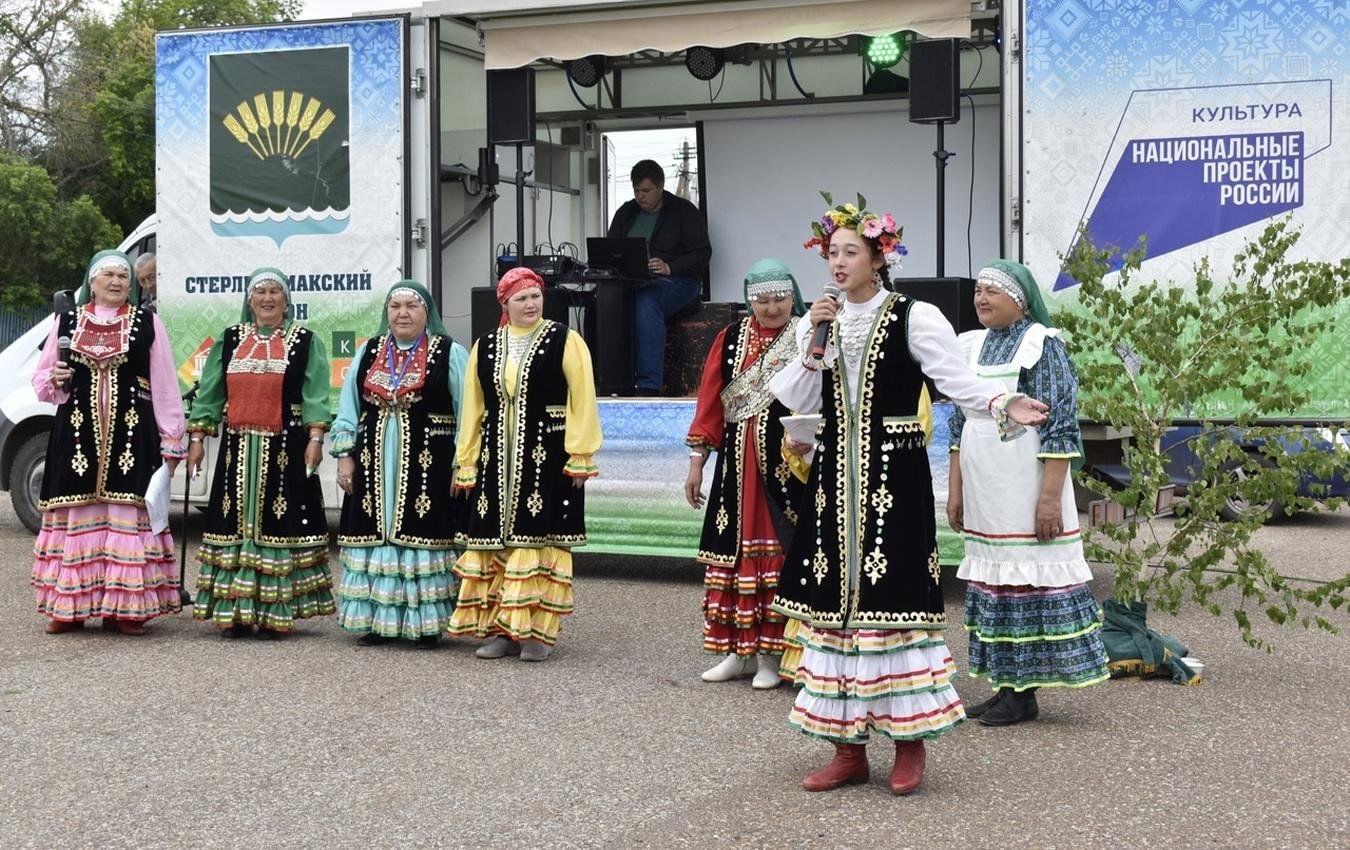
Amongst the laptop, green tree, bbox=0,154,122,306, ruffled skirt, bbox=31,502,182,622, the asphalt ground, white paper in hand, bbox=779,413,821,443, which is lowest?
the asphalt ground

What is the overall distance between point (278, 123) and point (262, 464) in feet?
10.9

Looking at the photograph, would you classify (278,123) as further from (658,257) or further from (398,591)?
(398,591)

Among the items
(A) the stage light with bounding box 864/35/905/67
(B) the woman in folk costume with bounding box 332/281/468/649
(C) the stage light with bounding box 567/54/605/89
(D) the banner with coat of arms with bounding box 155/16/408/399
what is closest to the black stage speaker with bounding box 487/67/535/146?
(D) the banner with coat of arms with bounding box 155/16/408/399

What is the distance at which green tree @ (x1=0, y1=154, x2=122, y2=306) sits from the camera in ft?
106

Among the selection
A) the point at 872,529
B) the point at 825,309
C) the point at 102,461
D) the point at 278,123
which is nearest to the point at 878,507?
the point at 872,529

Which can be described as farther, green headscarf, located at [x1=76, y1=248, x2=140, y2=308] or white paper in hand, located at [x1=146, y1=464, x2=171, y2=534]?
green headscarf, located at [x1=76, y1=248, x2=140, y2=308]

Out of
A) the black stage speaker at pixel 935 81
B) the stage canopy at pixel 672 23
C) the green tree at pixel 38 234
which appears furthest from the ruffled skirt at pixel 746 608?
the green tree at pixel 38 234

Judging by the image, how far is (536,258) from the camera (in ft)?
36.0

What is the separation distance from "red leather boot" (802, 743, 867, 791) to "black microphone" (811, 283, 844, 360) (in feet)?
3.94

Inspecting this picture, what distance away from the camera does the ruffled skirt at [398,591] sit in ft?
24.5

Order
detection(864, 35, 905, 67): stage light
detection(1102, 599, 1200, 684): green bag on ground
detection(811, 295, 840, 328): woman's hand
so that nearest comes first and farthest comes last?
detection(811, 295, 840, 328): woman's hand, detection(1102, 599, 1200, 684): green bag on ground, detection(864, 35, 905, 67): stage light

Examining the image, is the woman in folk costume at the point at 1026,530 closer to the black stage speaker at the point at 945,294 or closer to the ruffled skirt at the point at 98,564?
the black stage speaker at the point at 945,294

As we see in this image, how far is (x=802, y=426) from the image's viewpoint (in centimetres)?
518

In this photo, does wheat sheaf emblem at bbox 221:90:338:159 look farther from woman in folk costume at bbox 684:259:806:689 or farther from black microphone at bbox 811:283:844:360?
black microphone at bbox 811:283:844:360
